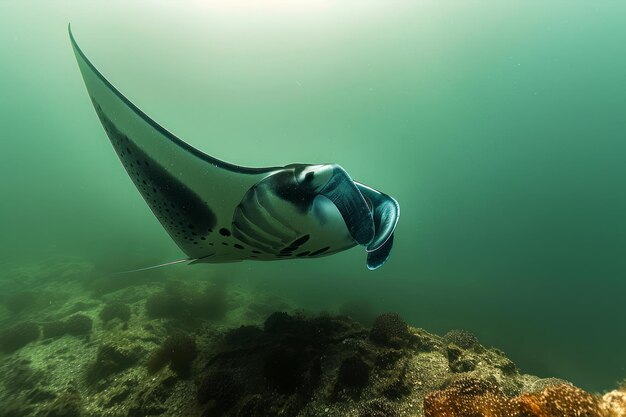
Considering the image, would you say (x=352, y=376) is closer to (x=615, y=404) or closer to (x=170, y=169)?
(x=615, y=404)

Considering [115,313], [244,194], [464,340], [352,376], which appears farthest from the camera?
[115,313]

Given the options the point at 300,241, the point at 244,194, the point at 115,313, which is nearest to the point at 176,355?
Result: the point at 300,241

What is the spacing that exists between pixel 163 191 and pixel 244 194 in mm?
755

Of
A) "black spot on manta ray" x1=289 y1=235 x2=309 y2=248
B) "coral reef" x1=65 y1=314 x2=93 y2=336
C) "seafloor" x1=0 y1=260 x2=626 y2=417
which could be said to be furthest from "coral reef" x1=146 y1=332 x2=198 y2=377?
"coral reef" x1=65 y1=314 x2=93 y2=336

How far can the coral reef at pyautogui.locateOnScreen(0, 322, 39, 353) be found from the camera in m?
8.92

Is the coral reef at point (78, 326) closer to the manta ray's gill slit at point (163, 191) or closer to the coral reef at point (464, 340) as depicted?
the manta ray's gill slit at point (163, 191)

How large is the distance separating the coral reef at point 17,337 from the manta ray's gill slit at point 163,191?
1138cm

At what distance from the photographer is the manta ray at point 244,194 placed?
69.8 inches

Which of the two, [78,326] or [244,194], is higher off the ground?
[244,194]

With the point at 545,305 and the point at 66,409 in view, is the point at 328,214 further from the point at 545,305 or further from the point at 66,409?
the point at 545,305

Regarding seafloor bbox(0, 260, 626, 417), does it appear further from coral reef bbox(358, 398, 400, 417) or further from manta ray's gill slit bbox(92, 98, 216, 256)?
manta ray's gill slit bbox(92, 98, 216, 256)

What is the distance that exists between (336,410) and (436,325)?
24.6 metres

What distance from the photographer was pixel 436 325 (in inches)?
934

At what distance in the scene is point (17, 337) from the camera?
9273mm
